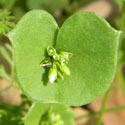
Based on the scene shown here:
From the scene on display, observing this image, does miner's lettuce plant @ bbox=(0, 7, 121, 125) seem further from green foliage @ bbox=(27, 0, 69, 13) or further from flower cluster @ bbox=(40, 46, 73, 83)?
green foliage @ bbox=(27, 0, 69, 13)

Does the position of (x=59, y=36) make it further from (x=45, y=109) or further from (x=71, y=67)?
(x=45, y=109)

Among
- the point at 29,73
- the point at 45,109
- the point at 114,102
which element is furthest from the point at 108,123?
the point at 29,73

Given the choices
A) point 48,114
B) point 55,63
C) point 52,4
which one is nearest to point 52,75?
point 55,63

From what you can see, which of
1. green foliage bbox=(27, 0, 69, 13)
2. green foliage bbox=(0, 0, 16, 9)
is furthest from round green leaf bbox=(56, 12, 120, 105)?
green foliage bbox=(27, 0, 69, 13)

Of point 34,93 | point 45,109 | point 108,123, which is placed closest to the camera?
point 34,93

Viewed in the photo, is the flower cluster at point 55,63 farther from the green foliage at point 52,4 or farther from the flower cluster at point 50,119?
the green foliage at point 52,4

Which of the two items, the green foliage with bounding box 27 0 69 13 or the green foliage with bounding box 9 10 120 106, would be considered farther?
the green foliage with bounding box 27 0 69 13

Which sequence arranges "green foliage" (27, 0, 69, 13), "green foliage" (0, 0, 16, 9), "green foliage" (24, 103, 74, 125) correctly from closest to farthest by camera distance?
"green foliage" (24, 103, 74, 125) → "green foliage" (0, 0, 16, 9) → "green foliage" (27, 0, 69, 13)
